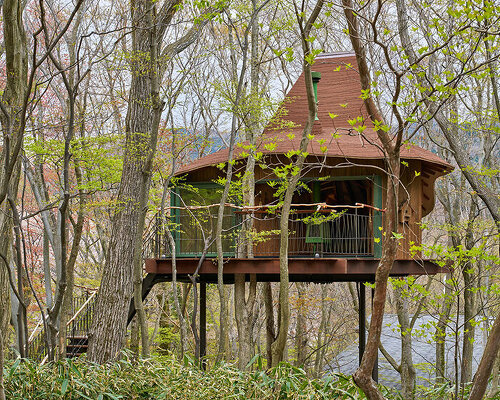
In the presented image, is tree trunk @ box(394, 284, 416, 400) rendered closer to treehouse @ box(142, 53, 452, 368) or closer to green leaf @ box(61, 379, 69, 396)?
treehouse @ box(142, 53, 452, 368)

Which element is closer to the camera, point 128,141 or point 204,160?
point 128,141

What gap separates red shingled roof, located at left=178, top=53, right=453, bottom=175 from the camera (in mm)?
11547

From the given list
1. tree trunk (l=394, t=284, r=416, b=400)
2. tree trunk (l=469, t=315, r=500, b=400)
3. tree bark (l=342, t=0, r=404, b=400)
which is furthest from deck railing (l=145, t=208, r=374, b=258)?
tree trunk (l=469, t=315, r=500, b=400)

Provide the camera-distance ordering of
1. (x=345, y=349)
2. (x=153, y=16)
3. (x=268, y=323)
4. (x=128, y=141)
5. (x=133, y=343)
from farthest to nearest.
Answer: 1. (x=345, y=349)
2. (x=133, y=343)
3. (x=268, y=323)
4. (x=128, y=141)
5. (x=153, y=16)

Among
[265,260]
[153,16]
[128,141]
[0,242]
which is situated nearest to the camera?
[0,242]

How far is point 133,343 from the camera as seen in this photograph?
16750 millimetres

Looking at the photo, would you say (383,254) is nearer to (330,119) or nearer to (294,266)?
(294,266)

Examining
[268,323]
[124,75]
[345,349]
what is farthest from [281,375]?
[345,349]

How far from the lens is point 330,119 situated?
42.1ft

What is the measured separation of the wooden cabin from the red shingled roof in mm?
23

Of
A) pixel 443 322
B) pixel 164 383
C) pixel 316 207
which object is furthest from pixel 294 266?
pixel 164 383

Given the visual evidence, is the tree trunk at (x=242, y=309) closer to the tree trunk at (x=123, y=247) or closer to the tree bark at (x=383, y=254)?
the tree trunk at (x=123, y=247)

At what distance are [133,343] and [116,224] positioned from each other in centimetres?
816

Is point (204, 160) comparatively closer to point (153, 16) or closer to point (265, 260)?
point (265, 260)
